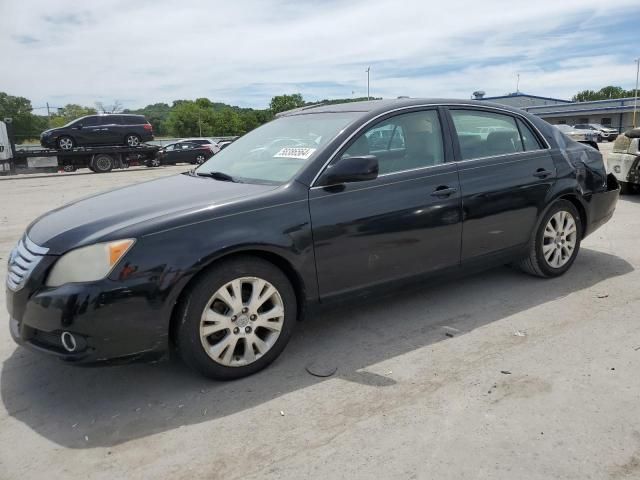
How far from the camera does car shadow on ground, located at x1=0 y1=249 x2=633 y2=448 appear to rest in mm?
2791

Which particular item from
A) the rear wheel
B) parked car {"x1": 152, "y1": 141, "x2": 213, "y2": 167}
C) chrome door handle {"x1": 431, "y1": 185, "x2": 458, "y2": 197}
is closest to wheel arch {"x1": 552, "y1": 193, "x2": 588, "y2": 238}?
chrome door handle {"x1": 431, "y1": 185, "x2": 458, "y2": 197}

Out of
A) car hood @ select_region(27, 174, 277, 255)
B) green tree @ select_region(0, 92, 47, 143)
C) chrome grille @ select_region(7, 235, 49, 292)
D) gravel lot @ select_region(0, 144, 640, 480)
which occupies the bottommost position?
gravel lot @ select_region(0, 144, 640, 480)

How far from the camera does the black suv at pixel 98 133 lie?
22.4 metres

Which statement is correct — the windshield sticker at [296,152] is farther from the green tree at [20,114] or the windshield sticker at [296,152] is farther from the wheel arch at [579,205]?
the green tree at [20,114]

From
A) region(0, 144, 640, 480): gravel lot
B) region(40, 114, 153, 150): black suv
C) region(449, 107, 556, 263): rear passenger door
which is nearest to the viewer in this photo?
region(0, 144, 640, 480): gravel lot

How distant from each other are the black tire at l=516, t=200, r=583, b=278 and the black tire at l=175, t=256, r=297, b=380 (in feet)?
7.84

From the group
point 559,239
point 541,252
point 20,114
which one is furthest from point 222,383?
point 20,114

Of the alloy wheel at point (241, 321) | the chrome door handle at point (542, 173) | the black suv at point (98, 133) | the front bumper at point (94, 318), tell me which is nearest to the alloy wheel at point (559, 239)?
the chrome door handle at point (542, 173)

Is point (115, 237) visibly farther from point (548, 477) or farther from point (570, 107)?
point (570, 107)

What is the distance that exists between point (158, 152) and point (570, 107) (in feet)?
173

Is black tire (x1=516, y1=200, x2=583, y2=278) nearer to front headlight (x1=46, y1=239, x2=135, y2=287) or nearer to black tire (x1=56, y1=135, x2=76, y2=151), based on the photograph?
front headlight (x1=46, y1=239, x2=135, y2=287)

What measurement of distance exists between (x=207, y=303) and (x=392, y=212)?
1.38 meters

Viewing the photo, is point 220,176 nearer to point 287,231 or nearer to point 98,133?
point 287,231

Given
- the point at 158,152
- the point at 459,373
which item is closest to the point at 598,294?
the point at 459,373
